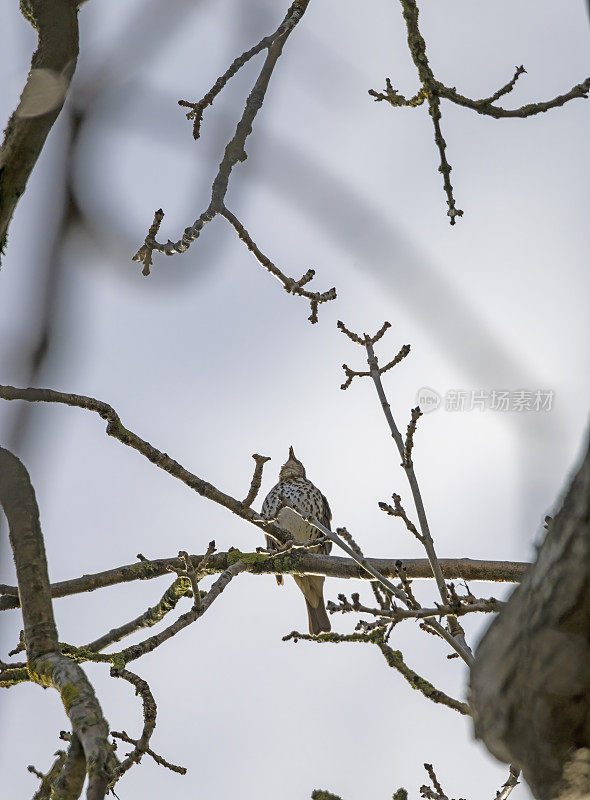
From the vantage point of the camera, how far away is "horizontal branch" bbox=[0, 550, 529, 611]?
367cm

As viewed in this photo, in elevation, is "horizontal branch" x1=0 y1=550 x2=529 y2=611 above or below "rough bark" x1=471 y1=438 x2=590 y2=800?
above

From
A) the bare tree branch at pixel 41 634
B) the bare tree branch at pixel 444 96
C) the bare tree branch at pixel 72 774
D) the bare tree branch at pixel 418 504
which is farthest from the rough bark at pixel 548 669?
the bare tree branch at pixel 444 96

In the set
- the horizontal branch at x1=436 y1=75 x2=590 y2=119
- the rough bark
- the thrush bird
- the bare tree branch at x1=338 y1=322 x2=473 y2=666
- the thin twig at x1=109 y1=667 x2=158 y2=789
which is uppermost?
the thrush bird

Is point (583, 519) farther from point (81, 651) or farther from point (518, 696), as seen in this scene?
point (81, 651)

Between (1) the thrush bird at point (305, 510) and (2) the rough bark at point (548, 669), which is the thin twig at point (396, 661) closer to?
(2) the rough bark at point (548, 669)

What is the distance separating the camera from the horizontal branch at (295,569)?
3.67m

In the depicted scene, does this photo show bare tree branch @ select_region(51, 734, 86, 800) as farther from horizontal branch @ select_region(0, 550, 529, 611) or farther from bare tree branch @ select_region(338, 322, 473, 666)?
horizontal branch @ select_region(0, 550, 529, 611)

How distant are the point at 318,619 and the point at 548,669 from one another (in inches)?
268

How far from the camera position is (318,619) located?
7.48 meters

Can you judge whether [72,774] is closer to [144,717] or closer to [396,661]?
[144,717]

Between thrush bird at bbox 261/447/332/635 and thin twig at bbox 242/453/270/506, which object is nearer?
thin twig at bbox 242/453/270/506

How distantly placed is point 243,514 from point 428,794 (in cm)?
129

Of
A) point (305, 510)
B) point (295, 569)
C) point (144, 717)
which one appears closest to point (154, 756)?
point (144, 717)

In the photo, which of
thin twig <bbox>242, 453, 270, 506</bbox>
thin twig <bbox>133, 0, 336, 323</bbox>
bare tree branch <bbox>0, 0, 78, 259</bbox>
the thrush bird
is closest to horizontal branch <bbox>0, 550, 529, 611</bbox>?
thin twig <bbox>242, 453, 270, 506</bbox>
